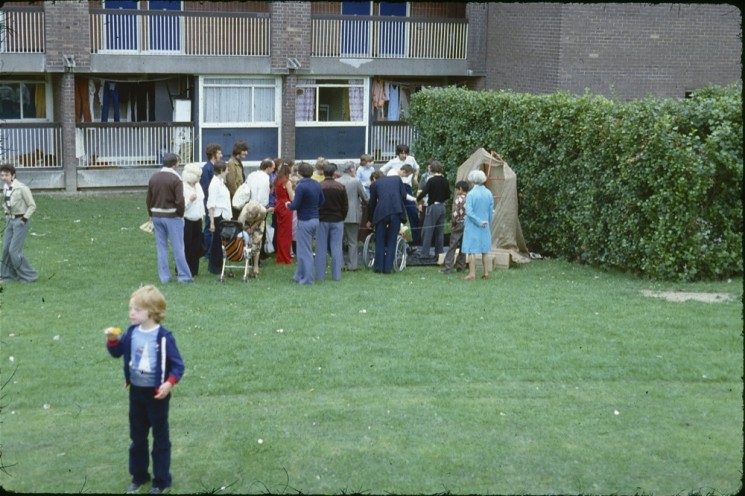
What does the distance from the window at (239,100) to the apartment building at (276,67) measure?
39 millimetres

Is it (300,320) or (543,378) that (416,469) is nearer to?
(543,378)

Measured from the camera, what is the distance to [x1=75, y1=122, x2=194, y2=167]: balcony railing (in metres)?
27.2

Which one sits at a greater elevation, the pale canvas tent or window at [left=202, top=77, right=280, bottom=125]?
window at [left=202, top=77, right=280, bottom=125]

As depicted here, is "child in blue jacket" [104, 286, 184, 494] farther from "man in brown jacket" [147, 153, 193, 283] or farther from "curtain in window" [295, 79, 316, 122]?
"curtain in window" [295, 79, 316, 122]

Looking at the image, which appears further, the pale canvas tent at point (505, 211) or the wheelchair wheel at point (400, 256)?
the pale canvas tent at point (505, 211)

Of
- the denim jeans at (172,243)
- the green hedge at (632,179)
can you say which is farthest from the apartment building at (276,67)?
the denim jeans at (172,243)

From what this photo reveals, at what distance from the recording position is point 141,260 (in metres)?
17.4

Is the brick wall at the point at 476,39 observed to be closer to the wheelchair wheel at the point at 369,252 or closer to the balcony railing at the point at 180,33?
the balcony railing at the point at 180,33

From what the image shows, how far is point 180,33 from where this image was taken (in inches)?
1094

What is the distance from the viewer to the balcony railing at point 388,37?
29500 mm

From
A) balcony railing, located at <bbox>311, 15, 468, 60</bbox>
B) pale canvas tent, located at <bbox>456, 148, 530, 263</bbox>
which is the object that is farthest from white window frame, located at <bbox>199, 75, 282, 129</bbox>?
pale canvas tent, located at <bbox>456, 148, 530, 263</bbox>

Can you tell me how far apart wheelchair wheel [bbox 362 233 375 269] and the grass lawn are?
0.86 meters

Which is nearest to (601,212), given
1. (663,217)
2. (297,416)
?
(663,217)

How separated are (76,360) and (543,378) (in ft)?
16.2
